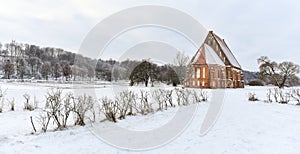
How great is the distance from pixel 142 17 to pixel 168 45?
7.92 feet

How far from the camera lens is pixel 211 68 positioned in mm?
35219

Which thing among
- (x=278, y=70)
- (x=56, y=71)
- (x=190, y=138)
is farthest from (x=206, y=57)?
(x=56, y=71)

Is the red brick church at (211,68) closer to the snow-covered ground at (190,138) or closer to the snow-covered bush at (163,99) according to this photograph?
the snow-covered bush at (163,99)

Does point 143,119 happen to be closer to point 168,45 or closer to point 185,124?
point 185,124

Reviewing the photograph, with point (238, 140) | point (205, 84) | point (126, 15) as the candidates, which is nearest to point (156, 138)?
point (238, 140)

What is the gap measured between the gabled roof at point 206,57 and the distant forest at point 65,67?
6346mm

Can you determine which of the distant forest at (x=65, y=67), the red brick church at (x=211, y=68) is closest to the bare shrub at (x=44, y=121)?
the distant forest at (x=65, y=67)

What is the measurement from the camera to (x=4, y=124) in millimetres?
8195

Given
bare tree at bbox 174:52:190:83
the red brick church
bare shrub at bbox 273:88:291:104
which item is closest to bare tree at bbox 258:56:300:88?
the red brick church

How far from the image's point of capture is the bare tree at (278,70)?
4203cm

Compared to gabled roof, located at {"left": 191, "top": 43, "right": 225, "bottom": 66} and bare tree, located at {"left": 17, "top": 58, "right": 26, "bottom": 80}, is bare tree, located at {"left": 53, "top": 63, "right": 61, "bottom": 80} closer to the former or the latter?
bare tree, located at {"left": 17, "top": 58, "right": 26, "bottom": 80}

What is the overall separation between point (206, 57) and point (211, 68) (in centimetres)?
219

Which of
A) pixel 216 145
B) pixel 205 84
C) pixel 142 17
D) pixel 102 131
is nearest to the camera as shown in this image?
pixel 216 145

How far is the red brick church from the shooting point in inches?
1373
